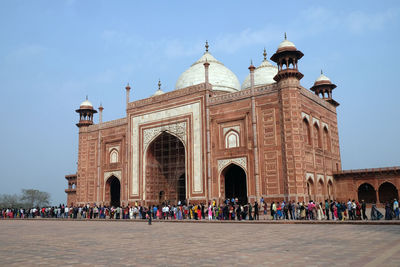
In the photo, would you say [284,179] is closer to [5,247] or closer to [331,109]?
[331,109]

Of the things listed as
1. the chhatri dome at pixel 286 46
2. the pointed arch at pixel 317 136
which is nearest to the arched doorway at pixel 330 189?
the pointed arch at pixel 317 136

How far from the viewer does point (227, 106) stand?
73.8ft

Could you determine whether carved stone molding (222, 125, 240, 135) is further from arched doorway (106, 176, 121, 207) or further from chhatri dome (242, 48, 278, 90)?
arched doorway (106, 176, 121, 207)

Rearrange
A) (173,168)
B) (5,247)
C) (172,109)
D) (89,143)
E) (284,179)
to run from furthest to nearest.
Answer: (89,143)
(173,168)
(172,109)
(284,179)
(5,247)

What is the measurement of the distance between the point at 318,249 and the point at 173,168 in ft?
67.6

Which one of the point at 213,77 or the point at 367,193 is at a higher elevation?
the point at 213,77

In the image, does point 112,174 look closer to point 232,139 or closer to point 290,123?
point 232,139

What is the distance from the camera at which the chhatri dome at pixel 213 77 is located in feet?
91.8

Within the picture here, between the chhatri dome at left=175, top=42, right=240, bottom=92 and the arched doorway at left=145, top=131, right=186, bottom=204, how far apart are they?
195 inches

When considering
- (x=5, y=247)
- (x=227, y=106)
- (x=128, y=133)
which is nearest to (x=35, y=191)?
(x=128, y=133)

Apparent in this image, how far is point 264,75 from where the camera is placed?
28156 millimetres

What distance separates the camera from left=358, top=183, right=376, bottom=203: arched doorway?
77.7 ft

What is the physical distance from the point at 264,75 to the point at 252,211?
1209cm

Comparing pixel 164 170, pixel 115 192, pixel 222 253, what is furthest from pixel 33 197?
pixel 222 253
